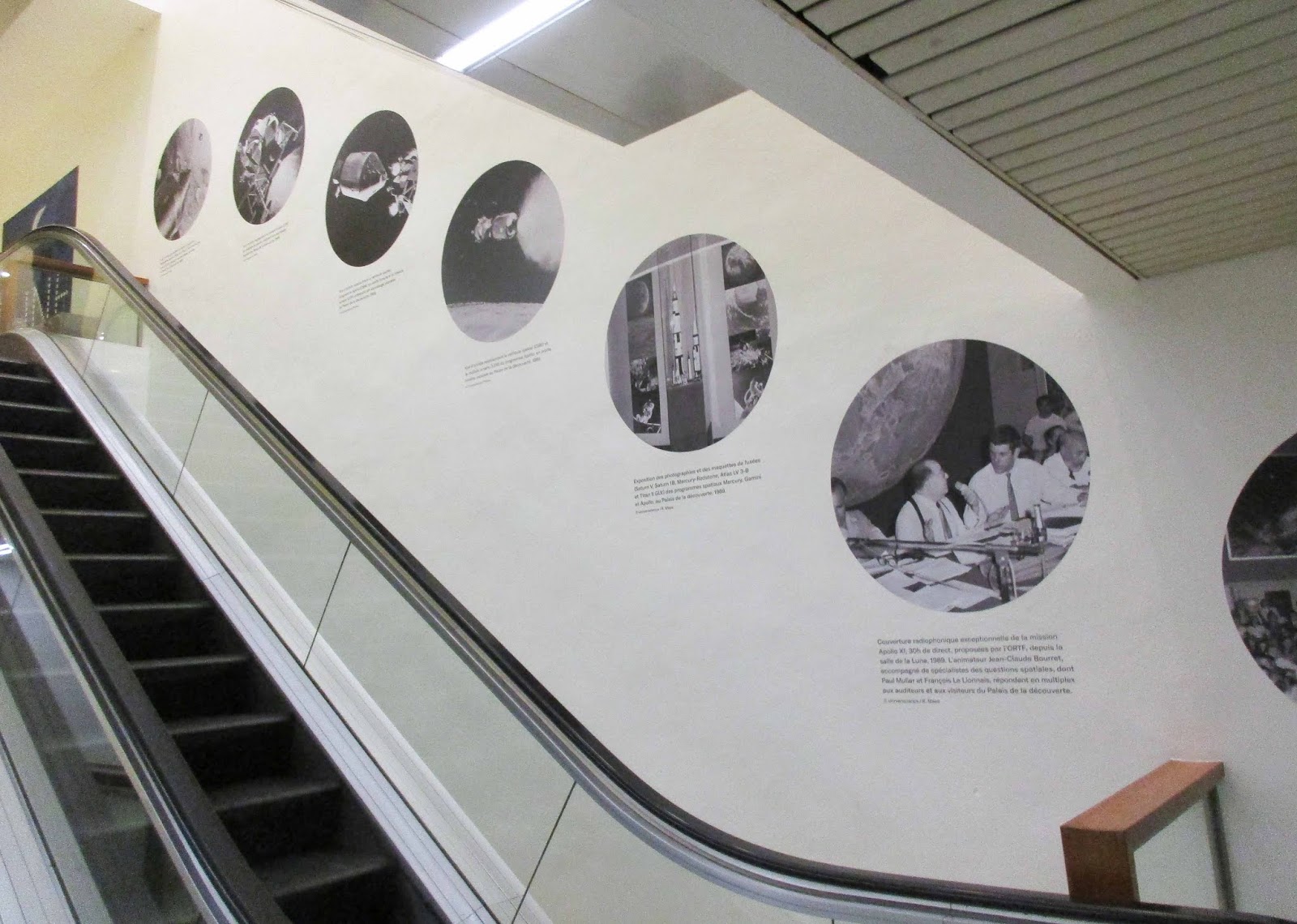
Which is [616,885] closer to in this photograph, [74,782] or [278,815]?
[278,815]

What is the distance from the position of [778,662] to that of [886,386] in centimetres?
119

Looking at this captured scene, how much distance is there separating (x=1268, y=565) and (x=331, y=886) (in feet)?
10.1

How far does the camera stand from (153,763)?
2619mm

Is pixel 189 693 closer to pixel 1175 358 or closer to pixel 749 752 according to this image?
pixel 749 752

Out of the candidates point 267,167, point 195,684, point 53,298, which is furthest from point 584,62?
point 53,298

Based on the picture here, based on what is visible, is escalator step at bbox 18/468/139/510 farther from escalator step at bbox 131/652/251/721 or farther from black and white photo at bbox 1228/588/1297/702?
black and white photo at bbox 1228/588/1297/702

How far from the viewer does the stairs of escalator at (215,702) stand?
10.8 feet

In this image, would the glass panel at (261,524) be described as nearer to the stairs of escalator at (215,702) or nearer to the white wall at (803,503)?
the stairs of escalator at (215,702)

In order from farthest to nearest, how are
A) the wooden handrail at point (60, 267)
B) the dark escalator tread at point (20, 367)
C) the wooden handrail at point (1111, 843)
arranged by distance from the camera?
the wooden handrail at point (60, 267) < the dark escalator tread at point (20, 367) < the wooden handrail at point (1111, 843)

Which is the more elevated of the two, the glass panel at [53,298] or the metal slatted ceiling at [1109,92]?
the glass panel at [53,298]

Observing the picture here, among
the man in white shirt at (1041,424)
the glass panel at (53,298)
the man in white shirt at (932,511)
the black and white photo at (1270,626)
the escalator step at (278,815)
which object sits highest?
the glass panel at (53,298)

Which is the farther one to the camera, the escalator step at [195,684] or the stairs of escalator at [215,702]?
the escalator step at [195,684]

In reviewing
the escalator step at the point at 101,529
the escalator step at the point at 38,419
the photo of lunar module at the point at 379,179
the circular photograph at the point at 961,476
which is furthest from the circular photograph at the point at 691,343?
the escalator step at the point at 38,419

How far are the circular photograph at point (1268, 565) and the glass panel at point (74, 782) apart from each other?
3.07m
